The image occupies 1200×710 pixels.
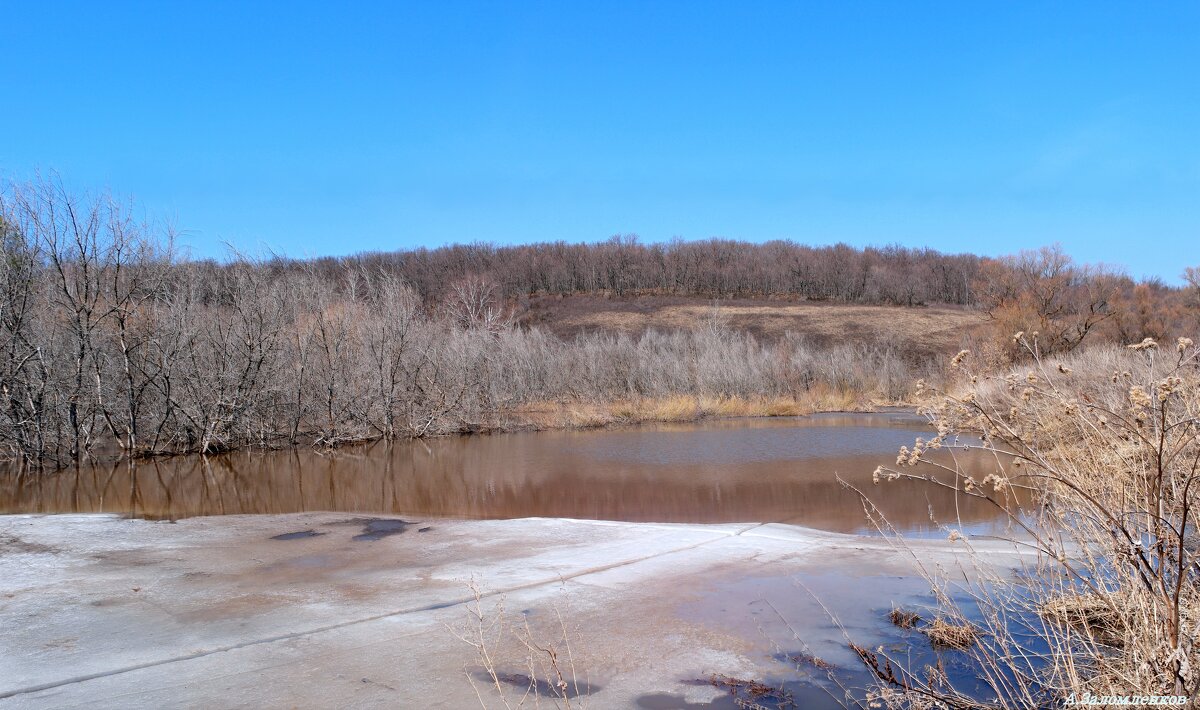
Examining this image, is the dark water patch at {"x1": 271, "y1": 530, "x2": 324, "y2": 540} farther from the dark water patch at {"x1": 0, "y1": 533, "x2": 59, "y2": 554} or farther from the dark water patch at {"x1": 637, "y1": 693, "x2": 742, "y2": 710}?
the dark water patch at {"x1": 637, "y1": 693, "x2": 742, "y2": 710}

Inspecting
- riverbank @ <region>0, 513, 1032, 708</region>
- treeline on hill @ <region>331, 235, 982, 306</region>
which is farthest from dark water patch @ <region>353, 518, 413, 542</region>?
treeline on hill @ <region>331, 235, 982, 306</region>

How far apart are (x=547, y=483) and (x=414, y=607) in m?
9.05

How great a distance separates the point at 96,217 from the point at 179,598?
14553 millimetres

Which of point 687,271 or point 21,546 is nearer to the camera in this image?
point 21,546

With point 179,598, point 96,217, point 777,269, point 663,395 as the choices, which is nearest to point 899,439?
point 663,395

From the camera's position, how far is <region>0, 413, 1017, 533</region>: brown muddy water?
1238 cm

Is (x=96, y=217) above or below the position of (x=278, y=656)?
above

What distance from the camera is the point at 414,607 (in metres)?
6.60

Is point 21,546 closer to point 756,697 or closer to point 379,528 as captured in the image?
point 379,528

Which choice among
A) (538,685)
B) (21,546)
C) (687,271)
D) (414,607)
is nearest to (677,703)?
(538,685)

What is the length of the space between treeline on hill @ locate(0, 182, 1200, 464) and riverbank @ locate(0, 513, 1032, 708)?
9.93m

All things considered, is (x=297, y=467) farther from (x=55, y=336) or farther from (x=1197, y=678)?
(x=1197, y=678)

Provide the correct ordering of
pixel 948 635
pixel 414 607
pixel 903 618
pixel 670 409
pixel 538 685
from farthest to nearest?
pixel 670 409 → pixel 414 607 → pixel 903 618 → pixel 948 635 → pixel 538 685

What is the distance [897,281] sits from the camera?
80375 millimetres
